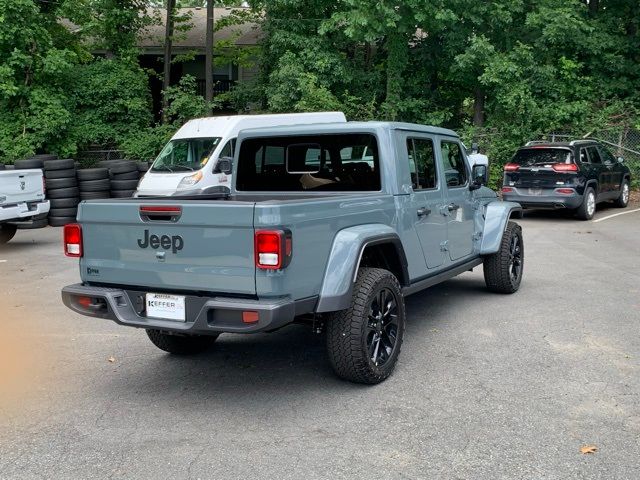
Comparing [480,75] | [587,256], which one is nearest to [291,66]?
[480,75]

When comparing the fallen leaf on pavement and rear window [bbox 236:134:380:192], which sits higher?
rear window [bbox 236:134:380:192]

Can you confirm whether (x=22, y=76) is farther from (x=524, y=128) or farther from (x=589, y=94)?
(x=589, y=94)

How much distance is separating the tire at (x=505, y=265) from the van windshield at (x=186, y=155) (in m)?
8.23

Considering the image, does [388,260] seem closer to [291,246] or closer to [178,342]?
[291,246]

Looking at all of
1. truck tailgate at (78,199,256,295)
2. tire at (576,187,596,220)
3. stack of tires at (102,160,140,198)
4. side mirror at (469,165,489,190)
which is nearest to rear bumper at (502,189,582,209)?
tire at (576,187,596,220)

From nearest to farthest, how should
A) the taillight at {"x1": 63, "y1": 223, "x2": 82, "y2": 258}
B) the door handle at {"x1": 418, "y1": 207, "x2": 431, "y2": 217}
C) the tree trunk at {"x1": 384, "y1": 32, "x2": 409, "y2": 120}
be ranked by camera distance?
the taillight at {"x1": 63, "y1": 223, "x2": 82, "y2": 258} → the door handle at {"x1": 418, "y1": 207, "x2": 431, "y2": 217} → the tree trunk at {"x1": 384, "y1": 32, "x2": 409, "y2": 120}

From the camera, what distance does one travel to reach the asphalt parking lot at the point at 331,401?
362 cm

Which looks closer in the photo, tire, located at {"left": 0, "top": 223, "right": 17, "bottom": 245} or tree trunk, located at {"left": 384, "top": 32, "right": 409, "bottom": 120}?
tire, located at {"left": 0, "top": 223, "right": 17, "bottom": 245}

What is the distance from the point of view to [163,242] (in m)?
4.38

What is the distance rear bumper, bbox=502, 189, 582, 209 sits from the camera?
49.1 ft

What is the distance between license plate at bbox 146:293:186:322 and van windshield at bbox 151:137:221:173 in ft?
33.5

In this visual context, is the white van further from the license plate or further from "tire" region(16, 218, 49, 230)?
the license plate

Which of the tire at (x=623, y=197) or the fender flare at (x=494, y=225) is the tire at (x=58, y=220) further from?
A: the tire at (x=623, y=197)

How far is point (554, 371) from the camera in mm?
5070
